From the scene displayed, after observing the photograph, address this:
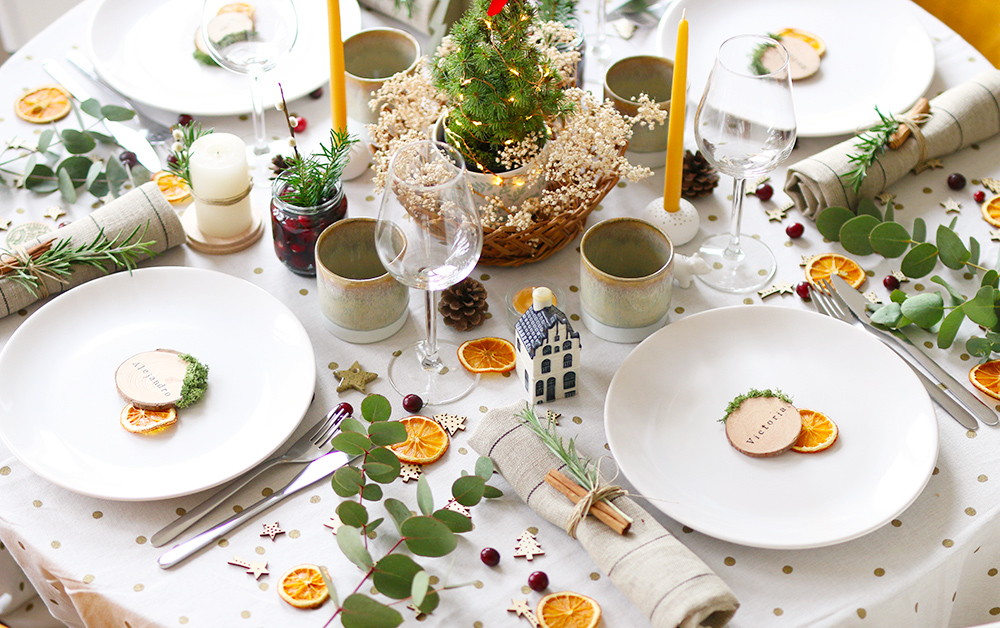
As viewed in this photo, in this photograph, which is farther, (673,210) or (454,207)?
(673,210)

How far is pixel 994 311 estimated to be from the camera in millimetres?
1214

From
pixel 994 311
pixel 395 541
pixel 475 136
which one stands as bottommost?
pixel 395 541

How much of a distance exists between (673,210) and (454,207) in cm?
50

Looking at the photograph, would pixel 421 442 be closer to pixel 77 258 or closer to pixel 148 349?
pixel 148 349

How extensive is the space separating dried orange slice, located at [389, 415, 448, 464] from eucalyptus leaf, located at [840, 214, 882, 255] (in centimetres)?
69

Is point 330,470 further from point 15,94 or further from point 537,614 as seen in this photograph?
point 15,94

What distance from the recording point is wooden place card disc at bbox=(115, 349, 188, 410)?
1.14 m

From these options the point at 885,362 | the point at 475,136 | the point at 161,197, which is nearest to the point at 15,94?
the point at 161,197

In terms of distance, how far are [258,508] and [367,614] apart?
0.74 ft

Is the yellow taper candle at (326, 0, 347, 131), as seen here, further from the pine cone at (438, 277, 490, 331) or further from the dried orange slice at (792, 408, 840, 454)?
the dried orange slice at (792, 408, 840, 454)

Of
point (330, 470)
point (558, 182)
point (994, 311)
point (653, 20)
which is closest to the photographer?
point (330, 470)

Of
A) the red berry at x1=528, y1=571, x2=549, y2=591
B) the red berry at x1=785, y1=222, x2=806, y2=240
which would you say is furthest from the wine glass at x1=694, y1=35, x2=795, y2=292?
the red berry at x1=528, y1=571, x2=549, y2=591

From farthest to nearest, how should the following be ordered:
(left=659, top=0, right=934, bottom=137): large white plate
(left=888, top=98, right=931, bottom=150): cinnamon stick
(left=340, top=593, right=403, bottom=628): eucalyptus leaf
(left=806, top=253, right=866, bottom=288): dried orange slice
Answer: (left=659, top=0, right=934, bottom=137): large white plate → (left=888, top=98, right=931, bottom=150): cinnamon stick → (left=806, top=253, right=866, bottom=288): dried orange slice → (left=340, top=593, right=403, bottom=628): eucalyptus leaf

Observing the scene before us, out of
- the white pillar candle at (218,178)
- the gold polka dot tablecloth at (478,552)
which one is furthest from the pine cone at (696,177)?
the white pillar candle at (218,178)
